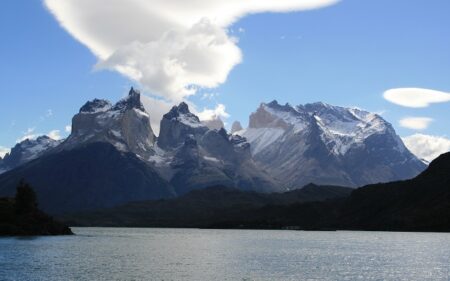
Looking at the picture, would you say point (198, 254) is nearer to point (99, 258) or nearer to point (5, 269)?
point (99, 258)

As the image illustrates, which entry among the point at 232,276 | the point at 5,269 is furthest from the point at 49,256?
the point at 232,276

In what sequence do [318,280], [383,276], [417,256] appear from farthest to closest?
[417,256] < [383,276] < [318,280]

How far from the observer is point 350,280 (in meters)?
127

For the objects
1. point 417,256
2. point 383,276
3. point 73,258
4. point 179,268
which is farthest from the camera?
point 417,256

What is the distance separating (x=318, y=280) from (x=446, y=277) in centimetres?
2791

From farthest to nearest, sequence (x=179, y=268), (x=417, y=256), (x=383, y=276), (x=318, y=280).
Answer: (x=417, y=256), (x=179, y=268), (x=383, y=276), (x=318, y=280)

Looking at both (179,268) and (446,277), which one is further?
(179,268)

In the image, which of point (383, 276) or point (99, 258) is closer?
point (383, 276)

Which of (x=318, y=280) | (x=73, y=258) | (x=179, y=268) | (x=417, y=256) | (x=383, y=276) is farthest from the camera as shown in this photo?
(x=417, y=256)

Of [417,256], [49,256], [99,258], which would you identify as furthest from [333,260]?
[49,256]

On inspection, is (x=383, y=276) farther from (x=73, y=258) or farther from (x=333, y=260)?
(x=73, y=258)

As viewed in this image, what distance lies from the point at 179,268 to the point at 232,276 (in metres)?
20.1

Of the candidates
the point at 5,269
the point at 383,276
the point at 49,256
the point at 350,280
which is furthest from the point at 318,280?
the point at 49,256

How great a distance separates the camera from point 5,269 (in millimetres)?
135500
